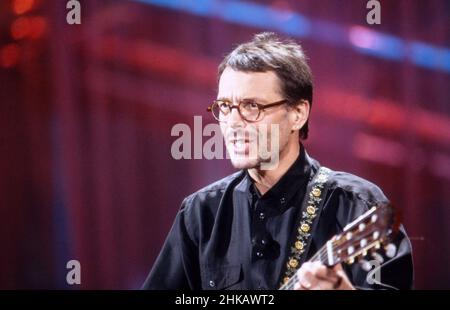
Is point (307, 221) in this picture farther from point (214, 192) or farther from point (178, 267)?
point (178, 267)

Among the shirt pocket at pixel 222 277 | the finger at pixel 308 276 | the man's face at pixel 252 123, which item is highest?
the man's face at pixel 252 123

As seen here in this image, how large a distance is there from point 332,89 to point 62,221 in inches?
58.3

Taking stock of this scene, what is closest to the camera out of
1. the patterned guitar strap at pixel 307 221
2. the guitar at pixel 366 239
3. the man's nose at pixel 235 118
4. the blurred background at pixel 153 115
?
the guitar at pixel 366 239

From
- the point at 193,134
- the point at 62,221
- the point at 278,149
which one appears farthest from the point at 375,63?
the point at 62,221

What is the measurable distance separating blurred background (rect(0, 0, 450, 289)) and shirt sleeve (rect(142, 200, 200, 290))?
A: 3.09ft

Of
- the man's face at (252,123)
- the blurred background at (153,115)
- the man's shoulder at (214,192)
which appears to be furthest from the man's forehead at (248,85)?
the blurred background at (153,115)

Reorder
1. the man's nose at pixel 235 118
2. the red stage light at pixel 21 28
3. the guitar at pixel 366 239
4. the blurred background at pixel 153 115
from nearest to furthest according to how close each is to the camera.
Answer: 1. the guitar at pixel 366 239
2. the man's nose at pixel 235 118
3. the blurred background at pixel 153 115
4. the red stage light at pixel 21 28

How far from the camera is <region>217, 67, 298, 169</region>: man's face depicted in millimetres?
2117

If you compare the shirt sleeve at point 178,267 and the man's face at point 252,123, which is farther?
the shirt sleeve at point 178,267

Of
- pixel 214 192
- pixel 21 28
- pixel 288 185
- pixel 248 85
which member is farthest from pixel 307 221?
pixel 21 28

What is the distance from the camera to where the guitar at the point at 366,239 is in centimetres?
161

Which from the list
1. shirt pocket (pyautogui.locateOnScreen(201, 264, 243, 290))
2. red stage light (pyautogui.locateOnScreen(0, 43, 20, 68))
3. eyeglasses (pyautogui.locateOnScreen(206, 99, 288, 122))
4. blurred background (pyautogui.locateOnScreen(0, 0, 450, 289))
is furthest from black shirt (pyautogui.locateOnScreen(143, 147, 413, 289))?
red stage light (pyautogui.locateOnScreen(0, 43, 20, 68))

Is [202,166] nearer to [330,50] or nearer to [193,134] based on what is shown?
[193,134]

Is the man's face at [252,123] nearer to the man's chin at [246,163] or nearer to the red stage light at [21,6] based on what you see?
the man's chin at [246,163]
